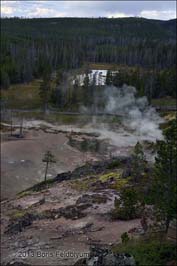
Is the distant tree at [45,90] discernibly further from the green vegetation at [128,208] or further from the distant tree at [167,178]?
the distant tree at [167,178]

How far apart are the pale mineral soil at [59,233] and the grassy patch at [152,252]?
4.54m

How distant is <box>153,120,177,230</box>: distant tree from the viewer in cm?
3216

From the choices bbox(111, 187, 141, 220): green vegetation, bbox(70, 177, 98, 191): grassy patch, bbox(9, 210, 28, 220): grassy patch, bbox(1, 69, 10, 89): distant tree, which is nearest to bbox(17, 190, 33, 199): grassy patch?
bbox(70, 177, 98, 191): grassy patch

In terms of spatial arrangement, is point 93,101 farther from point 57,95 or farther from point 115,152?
point 115,152

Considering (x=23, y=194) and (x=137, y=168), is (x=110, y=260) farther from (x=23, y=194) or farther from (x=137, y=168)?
(x=23, y=194)

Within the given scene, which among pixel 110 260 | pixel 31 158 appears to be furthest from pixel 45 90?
pixel 110 260

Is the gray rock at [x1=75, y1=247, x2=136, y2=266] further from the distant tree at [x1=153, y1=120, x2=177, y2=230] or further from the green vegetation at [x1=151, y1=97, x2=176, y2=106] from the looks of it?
the green vegetation at [x1=151, y1=97, x2=176, y2=106]

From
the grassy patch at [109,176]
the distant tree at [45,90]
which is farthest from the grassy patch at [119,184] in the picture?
the distant tree at [45,90]

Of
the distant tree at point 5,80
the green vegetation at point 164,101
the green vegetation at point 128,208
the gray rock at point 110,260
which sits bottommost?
the green vegetation at point 128,208

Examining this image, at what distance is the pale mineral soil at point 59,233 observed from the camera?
34547 mm

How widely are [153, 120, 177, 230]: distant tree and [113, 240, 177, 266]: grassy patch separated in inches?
97.0

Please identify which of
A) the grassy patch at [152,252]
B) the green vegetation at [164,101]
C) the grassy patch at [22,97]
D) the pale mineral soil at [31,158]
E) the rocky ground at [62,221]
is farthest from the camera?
the grassy patch at [22,97]

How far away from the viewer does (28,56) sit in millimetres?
165250

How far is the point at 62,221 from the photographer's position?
44.5m
